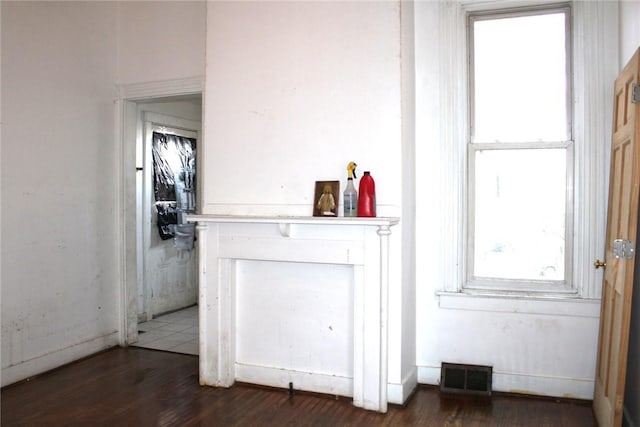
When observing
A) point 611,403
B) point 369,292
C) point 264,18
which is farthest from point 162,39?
point 611,403

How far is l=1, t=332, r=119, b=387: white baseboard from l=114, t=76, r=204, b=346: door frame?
6.0 inches

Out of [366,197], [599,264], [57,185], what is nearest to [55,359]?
[57,185]

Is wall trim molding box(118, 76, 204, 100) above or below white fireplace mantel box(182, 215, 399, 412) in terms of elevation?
above

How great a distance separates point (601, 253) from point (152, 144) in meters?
4.19

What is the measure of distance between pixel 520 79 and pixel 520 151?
1.57 ft

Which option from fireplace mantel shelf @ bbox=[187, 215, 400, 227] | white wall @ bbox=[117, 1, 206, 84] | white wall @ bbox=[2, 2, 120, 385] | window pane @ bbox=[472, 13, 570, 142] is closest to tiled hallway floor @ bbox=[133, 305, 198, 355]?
white wall @ bbox=[2, 2, 120, 385]

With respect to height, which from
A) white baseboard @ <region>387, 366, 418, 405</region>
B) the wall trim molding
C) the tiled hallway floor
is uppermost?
the wall trim molding

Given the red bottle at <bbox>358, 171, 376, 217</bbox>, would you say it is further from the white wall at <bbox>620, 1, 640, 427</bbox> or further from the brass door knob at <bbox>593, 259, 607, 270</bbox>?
the white wall at <bbox>620, 1, 640, 427</bbox>

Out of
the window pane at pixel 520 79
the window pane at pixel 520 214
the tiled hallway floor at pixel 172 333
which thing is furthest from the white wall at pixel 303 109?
the tiled hallway floor at pixel 172 333

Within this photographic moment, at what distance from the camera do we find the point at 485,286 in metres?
3.46

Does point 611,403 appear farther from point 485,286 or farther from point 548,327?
point 485,286

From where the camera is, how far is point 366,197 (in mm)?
3094

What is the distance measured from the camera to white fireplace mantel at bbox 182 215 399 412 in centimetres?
309

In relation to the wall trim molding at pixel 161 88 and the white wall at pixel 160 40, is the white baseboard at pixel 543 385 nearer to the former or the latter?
the wall trim molding at pixel 161 88
